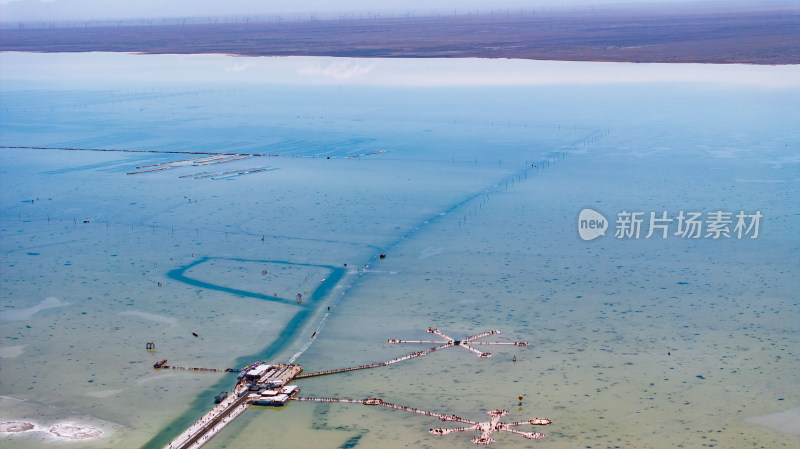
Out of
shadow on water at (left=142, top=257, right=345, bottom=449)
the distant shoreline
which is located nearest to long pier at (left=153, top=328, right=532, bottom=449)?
shadow on water at (left=142, top=257, right=345, bottom=449)

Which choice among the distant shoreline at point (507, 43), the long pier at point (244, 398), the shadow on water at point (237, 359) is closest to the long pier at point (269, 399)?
the long pier at point (244, 398)

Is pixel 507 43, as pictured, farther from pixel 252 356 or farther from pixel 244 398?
pixel 244 398

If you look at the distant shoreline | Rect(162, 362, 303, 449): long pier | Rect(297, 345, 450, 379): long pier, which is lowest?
Rect(162, 362, 303, 449): long pier

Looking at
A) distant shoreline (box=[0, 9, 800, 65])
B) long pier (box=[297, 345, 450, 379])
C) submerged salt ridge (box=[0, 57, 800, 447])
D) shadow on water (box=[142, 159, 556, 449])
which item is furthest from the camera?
distant shoreline (box=[0, 9, 800, 65])

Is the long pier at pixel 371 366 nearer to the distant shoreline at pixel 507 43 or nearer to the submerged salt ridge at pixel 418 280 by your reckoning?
the submerged salt ridge at pixel 418 280

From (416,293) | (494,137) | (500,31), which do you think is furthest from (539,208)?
(500,31)

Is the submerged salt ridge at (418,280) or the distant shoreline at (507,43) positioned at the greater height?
the distant shoreline at (507,43)

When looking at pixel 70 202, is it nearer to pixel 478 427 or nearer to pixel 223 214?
pixel 223 214

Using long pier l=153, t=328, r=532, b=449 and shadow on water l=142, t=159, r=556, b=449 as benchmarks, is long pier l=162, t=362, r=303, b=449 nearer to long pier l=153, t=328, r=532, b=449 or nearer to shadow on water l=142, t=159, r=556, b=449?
long pier l=153, t=328, r=532, b=449
